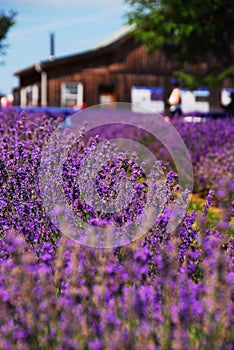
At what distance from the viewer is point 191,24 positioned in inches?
810

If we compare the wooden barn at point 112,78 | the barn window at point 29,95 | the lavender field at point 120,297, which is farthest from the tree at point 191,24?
the lavender field at point 120,297

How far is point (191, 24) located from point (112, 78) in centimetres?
1219

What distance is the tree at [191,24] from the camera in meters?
19.6

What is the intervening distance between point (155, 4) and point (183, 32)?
1.28 metres

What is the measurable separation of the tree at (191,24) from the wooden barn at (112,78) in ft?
35.1

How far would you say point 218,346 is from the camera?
8.51ft

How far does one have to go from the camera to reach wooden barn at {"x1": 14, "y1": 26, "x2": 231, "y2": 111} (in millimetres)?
32375

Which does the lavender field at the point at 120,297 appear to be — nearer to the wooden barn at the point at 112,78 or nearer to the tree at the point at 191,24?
the tree at the point at 191,24

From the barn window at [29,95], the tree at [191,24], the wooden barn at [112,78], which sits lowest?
the barn window at [29,95]

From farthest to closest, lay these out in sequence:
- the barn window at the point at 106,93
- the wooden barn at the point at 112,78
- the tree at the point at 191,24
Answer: the barn window at the point at 106,93 → the wooden barn at the point at 112,78 → the tree at the point at 191,24

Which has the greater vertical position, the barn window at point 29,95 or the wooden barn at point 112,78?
the wooden barn at point 112,78

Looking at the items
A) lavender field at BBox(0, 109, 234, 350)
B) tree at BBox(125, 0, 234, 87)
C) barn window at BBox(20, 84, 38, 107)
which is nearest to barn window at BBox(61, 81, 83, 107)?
barn window at BBox(20, 84, 38, 107)

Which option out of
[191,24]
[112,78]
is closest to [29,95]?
[112,78]

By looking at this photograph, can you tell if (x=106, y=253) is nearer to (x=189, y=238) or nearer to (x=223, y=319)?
(x=223, y=319)
